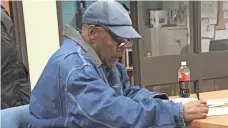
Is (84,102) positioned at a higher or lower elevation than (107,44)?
lower

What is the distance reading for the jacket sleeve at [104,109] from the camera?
3.96 ft

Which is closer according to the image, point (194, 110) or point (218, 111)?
point (194, 110)

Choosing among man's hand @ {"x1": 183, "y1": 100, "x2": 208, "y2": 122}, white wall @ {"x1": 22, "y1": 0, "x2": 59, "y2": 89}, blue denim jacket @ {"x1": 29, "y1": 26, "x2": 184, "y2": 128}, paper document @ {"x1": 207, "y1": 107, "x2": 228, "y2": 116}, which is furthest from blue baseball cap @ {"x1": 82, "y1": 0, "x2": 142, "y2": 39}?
white wall @ {"x1": 22, "y1": 0, "x2": 59, "y2": 89}

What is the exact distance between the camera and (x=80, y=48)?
137 cm

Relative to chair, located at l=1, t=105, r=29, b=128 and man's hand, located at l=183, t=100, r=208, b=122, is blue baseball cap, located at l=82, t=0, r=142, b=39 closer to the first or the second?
man's hand, located at l=183, t=100, r=208, b=122

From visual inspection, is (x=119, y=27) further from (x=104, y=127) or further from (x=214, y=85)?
(x=214, y=85)

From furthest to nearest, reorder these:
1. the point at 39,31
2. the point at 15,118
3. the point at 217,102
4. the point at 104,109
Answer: the point at 39,31 < the point at 217,102 < the point at 15,118 < the point at 104,109

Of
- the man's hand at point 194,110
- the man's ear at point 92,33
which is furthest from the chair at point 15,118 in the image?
the man's hand at point 194,110

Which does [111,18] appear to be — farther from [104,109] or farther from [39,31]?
[39,31]

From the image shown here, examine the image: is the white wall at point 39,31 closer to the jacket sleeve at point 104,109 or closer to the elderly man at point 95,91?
the elderly man at point 95,91

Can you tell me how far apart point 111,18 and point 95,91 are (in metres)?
0.32

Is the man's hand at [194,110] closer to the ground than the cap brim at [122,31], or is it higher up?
closer to the ground

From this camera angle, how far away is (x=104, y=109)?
3.95ft

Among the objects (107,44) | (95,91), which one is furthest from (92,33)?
(95,91)
